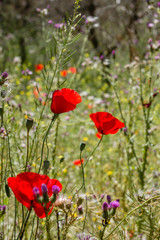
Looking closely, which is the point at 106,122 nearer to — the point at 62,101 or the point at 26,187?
the point at 62,101

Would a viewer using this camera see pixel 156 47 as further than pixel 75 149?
No

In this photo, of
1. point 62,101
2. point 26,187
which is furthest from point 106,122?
point 26,187

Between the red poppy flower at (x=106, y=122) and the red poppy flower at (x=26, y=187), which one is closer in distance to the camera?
the red poppy flower at (x=26, y=187)

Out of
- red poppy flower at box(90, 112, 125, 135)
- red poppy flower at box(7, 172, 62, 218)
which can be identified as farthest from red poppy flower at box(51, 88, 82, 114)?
red poppy flower at box(7, 172, 62, 218)

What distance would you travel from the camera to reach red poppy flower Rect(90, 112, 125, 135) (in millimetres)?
830

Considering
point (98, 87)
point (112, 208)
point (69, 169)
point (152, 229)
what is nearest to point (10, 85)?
point (112, 208)

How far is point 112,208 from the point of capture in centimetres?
Answer: 78

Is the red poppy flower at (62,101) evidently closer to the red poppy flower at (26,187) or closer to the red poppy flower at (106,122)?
the red poppy flower at (106,122)

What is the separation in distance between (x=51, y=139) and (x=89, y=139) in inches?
59.0

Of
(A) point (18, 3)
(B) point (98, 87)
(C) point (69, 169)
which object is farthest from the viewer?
(A) point (18, 3)

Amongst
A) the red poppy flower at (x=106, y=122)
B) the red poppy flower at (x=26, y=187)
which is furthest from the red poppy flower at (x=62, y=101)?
the red poppy flower at (x=26, y=187)

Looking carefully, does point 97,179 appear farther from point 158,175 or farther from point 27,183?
point 27,183

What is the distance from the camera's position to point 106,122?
0.83m

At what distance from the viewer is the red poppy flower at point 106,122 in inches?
32.7
